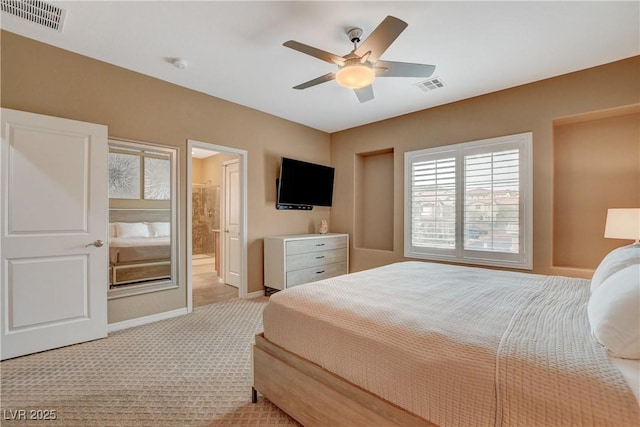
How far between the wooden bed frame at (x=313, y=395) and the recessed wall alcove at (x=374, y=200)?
11.5 ft

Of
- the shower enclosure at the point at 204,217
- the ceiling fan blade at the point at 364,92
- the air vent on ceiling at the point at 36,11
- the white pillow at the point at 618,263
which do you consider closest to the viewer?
the white pillow at the point at 618,263

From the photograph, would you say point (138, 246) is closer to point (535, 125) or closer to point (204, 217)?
point (204, 217)

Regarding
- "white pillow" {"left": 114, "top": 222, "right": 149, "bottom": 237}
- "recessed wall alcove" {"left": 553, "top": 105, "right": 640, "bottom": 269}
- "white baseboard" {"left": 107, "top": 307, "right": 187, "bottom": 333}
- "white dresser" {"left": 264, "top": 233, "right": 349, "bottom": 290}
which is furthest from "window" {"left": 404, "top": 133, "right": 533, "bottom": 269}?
"white pillow" {"left": 114, "top": 222, "right": 149, "bottom": 237}

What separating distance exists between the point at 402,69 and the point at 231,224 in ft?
12.5

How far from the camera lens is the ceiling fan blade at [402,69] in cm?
232

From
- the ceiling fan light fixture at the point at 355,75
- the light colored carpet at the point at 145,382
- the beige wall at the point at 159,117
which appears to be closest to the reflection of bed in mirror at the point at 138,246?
the beige wall at the point at 159,117

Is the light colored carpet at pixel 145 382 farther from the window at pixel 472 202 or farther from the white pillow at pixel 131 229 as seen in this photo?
the window at pixel 472 202

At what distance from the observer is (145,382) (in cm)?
215

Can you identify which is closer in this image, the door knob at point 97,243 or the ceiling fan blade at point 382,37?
the ceiling fan blade at point 382,37

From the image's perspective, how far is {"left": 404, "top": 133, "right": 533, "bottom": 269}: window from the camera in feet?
11.5

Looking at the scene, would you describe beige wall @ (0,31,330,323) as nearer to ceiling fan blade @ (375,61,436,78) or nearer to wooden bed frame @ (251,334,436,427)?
wooden bed frame @ (251,334,436,427)

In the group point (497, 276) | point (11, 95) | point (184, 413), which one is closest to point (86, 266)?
point (11, 95)

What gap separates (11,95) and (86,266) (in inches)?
63.9

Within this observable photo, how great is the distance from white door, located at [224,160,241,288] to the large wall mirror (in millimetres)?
1506
